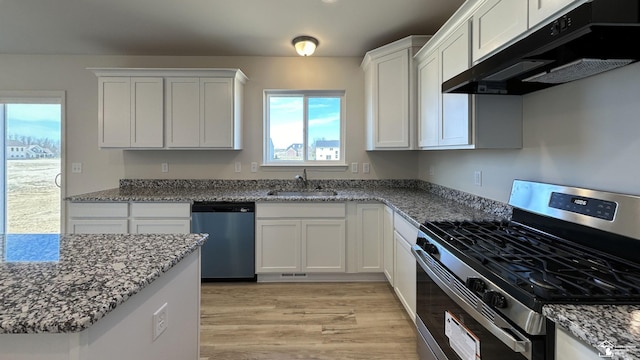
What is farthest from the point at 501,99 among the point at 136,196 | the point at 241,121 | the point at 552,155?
the point at 136,196

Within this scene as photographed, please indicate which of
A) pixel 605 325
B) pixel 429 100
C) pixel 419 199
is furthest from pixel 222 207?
pixel 605 325

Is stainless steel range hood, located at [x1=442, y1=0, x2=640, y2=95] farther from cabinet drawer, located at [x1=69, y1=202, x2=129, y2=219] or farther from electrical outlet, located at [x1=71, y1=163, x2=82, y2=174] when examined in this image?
electrical outlet, located at [x1=71, y1=163, x2=82, y2=174]

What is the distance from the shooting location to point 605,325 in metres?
0.78

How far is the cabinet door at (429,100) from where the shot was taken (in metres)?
2.51

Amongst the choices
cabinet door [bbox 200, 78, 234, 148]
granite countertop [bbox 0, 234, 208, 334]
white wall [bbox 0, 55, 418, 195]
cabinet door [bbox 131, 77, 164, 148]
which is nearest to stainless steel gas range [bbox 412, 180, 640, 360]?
granite countertop [bbox 0, 234, 208, 334]

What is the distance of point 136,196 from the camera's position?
3.10 meters

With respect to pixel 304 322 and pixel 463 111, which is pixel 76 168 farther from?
pixel 463 111

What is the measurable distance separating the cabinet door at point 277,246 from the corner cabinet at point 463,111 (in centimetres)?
158

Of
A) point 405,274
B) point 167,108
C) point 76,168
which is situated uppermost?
point 167,108

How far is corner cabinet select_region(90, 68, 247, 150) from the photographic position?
335cm

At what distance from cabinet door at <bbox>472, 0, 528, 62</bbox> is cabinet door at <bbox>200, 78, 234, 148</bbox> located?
2.44 meters

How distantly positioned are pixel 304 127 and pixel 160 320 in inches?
118

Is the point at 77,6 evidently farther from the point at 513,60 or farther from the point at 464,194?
the point at 464,194

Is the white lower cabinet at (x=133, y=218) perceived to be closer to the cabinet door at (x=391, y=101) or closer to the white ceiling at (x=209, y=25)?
the white ceiling at (x=209, y=25)
